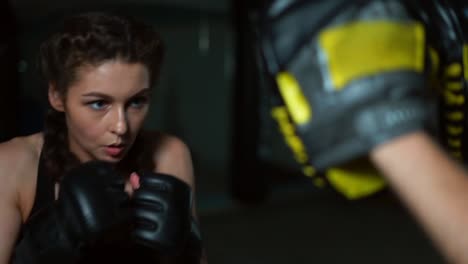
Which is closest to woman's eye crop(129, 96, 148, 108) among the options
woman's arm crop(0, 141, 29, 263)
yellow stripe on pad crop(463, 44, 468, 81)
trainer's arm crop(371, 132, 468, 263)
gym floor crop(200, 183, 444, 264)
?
woman's arm crop(0, 141, 29, 263)

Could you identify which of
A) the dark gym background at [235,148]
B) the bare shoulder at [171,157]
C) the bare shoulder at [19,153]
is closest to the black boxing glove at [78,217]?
the bare shoulder at [19,153]

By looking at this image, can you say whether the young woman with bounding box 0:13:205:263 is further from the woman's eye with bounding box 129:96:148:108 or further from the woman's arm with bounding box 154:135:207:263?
the woman's arm with bounding box 154:135:207:263

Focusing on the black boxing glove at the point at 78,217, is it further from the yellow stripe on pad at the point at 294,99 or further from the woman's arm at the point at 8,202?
the yellow stripe on pad at the point at 294,99

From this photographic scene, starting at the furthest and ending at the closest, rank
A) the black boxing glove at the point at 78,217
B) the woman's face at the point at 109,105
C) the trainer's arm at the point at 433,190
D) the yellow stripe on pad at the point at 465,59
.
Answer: the woman's face at the point at 109,105
the black boxing glove at the point at 78,217
the yellow stripe on pad at the point at 465,59
the trainer's arm at the point at 433,190

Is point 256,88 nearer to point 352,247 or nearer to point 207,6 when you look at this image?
point 207,6

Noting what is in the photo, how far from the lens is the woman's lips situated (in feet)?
3.67

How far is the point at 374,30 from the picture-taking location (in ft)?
1.67

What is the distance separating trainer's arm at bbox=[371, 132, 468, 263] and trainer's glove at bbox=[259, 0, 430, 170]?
2 centimetres

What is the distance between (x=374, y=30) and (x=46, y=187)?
31.9 inches

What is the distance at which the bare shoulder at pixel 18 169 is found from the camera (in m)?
1.11

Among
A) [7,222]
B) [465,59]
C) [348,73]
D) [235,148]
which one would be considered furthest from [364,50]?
[235,148]

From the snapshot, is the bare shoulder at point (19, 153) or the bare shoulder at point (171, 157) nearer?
the bare shoulder at point (19, 153)

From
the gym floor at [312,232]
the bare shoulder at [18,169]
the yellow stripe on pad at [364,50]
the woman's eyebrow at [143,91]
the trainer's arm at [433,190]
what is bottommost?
the gym floor at [312,232]

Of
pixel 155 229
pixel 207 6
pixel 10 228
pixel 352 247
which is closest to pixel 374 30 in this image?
pixel 155 229
